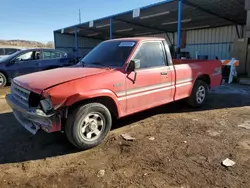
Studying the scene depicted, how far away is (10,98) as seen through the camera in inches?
154

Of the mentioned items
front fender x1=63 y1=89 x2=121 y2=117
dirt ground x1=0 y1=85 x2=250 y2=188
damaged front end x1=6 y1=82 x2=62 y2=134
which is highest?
front fender x1=63 y1=89 x2=121 y2=117

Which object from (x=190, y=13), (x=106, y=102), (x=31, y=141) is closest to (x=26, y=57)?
(x=31, y=141)

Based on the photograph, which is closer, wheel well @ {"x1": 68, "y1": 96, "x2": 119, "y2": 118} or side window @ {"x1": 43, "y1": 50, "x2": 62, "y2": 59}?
wheel well @ {"x1": 68, "y1": 96, "x2": 119, "y2": 118}

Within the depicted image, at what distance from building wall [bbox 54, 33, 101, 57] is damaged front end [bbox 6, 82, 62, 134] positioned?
1852 centimetres

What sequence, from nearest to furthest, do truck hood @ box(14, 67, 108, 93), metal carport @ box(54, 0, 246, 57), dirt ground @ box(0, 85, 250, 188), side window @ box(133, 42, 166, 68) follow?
1. dirt ground @ box(0, 85, 250, 188)
2. truck hood @ box(14, 67, 108, 93)
3. side window @ box(133, 42, 166, 68)
4. metal carport @ box(54, 0, 246, 57)

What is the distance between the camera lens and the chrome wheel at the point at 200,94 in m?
5.60

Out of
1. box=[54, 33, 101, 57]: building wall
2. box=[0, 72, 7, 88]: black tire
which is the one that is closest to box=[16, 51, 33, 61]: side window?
box=[0, 72, 7, 88]: black tire

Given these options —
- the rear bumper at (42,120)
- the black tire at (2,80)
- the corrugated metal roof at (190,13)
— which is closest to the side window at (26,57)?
the black tire at (2,80)

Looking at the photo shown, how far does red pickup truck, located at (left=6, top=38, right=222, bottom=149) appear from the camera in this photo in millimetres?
3107

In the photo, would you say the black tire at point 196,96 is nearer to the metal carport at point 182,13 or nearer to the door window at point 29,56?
the metal carport at point 182,13

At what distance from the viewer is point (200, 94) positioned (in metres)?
5.70

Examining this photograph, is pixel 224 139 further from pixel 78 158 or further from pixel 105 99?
pixel 78 158

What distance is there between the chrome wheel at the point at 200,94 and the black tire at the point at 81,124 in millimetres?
3052

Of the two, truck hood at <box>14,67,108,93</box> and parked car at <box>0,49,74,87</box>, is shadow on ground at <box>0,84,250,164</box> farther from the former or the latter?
parked car at <box>0,49,74,87</box>
